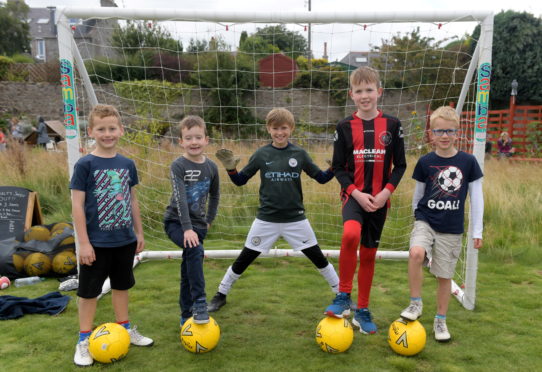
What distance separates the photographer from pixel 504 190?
7.00 m

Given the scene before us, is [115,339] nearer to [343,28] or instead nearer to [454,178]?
[454,178]

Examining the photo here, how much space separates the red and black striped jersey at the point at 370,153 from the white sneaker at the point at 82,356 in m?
2.15

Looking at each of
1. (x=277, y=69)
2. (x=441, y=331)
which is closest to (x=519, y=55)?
(x=277, y=69)

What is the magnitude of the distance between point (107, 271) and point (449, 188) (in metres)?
2.53

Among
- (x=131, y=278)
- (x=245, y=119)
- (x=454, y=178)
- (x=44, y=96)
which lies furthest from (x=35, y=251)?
(x=44, y=96)

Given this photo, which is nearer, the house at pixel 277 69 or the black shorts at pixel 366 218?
the black shorts at pixel 366 218

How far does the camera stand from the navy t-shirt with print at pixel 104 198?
9.27 ft

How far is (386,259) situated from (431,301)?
131 cm

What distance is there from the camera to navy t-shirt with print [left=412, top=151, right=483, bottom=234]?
3.11 metres

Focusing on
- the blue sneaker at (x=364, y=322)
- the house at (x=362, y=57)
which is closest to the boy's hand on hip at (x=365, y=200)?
the blue sneaker at (x=364, y=322)

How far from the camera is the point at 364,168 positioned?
318 cm

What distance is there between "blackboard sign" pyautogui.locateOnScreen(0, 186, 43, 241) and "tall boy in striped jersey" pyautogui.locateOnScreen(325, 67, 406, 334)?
4.24 metres

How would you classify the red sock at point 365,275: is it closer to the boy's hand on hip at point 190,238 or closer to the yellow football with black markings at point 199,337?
the yellow football with black markings at point 199,337

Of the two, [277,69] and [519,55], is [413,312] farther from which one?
[519,55]
